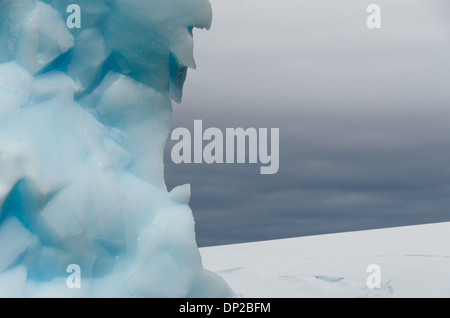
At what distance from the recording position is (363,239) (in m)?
9.41

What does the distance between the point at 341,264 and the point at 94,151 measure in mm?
4309

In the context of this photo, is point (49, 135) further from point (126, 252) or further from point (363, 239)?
point (363, 239)

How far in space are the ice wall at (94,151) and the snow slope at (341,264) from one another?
6.43 feet

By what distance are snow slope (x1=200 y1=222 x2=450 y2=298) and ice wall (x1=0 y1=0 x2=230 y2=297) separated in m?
1.96

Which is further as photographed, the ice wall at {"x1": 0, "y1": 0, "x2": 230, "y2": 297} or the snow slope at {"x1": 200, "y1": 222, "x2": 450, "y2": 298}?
the snow slope at {"x1": 200, "y1": 222, "x2": 450, "y2": 298}

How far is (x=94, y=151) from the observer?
3820 mm

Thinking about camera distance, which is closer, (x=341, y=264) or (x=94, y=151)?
(x=94, y=151)

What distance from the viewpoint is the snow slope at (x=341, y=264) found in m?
6.11

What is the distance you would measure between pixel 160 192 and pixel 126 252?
0.44 metres

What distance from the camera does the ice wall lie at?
3.59 metres

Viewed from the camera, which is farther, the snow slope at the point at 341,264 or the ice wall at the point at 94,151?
the snow slope at the point at 341,264

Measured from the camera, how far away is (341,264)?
7.43 metres

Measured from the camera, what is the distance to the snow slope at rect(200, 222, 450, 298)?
6109mm

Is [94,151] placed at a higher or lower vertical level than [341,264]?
lower
